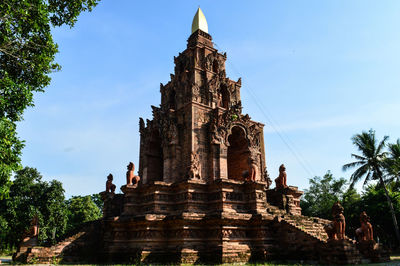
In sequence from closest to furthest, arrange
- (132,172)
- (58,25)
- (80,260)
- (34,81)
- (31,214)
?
1. (34,81)
2. (58,25)
3. (80,260)
4. (132,172)
5. (31,214)

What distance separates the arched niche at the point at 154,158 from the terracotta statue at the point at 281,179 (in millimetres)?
9072

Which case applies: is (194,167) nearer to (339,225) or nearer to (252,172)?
(252,172)

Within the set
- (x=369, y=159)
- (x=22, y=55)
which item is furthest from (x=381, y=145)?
(x=22, y=55)

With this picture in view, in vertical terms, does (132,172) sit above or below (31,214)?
above

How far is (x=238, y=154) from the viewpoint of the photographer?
76.4ft

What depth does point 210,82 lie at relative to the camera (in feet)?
76.4

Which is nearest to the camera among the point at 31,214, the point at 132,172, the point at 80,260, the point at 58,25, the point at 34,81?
the point at 34,81

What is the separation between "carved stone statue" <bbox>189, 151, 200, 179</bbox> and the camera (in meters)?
18.1

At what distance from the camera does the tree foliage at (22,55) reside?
10.8m

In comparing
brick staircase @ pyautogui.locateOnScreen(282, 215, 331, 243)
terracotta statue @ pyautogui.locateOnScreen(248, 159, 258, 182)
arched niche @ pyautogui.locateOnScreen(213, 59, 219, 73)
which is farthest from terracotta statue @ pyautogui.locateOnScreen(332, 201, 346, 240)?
arched niche @ pyautogui.locateOnScreen(213, 59, 219, 73)

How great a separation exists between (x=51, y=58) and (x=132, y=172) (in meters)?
9.97

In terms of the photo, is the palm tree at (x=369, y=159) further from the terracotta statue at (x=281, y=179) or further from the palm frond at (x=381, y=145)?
the terracotta statue at (x=281, y=179)

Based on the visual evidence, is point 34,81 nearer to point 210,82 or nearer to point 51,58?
point 51,58

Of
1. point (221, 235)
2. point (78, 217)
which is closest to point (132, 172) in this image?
point (221, 235)
